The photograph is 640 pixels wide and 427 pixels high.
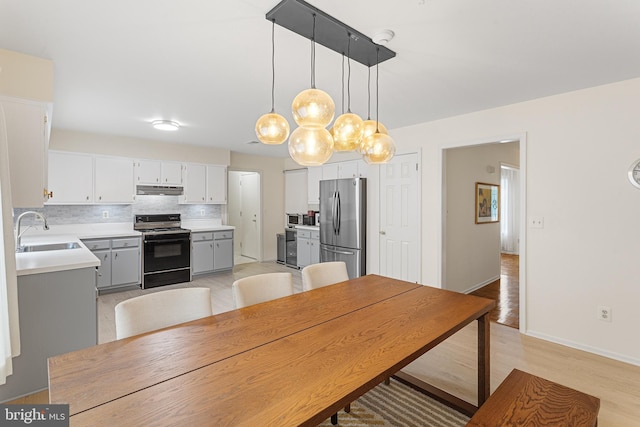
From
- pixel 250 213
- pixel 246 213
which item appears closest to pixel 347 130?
pixel 250 213

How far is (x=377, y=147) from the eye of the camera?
1.98m

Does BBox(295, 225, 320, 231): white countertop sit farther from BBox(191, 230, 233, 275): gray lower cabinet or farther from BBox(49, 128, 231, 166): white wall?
BBox(49, 128, 231, 166): white wall

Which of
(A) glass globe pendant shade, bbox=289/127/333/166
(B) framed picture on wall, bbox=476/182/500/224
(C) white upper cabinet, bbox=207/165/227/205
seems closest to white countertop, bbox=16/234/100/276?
(A) glass globe pendant shade, bbox=289/127/333/166

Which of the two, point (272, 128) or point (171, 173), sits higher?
point (171, 173)

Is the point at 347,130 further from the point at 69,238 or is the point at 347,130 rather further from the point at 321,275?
the point at 69,238

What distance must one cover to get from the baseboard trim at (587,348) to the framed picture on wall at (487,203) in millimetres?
2074

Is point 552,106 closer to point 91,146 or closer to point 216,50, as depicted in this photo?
point 216,50

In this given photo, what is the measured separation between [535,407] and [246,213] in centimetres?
672

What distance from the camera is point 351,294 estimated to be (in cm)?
209

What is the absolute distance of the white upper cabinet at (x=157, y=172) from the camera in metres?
5.04

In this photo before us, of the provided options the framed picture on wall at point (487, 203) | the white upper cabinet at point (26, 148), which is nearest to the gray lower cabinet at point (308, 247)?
the framed picture on wall at point (487, 203)

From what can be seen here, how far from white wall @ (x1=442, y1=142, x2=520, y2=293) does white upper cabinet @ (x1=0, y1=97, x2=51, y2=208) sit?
13.1 ft

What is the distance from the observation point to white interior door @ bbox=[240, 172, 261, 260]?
6.93 metres

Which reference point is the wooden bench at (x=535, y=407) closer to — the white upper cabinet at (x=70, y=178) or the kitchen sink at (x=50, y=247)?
the kitchen sink at (x=50, y=247)
